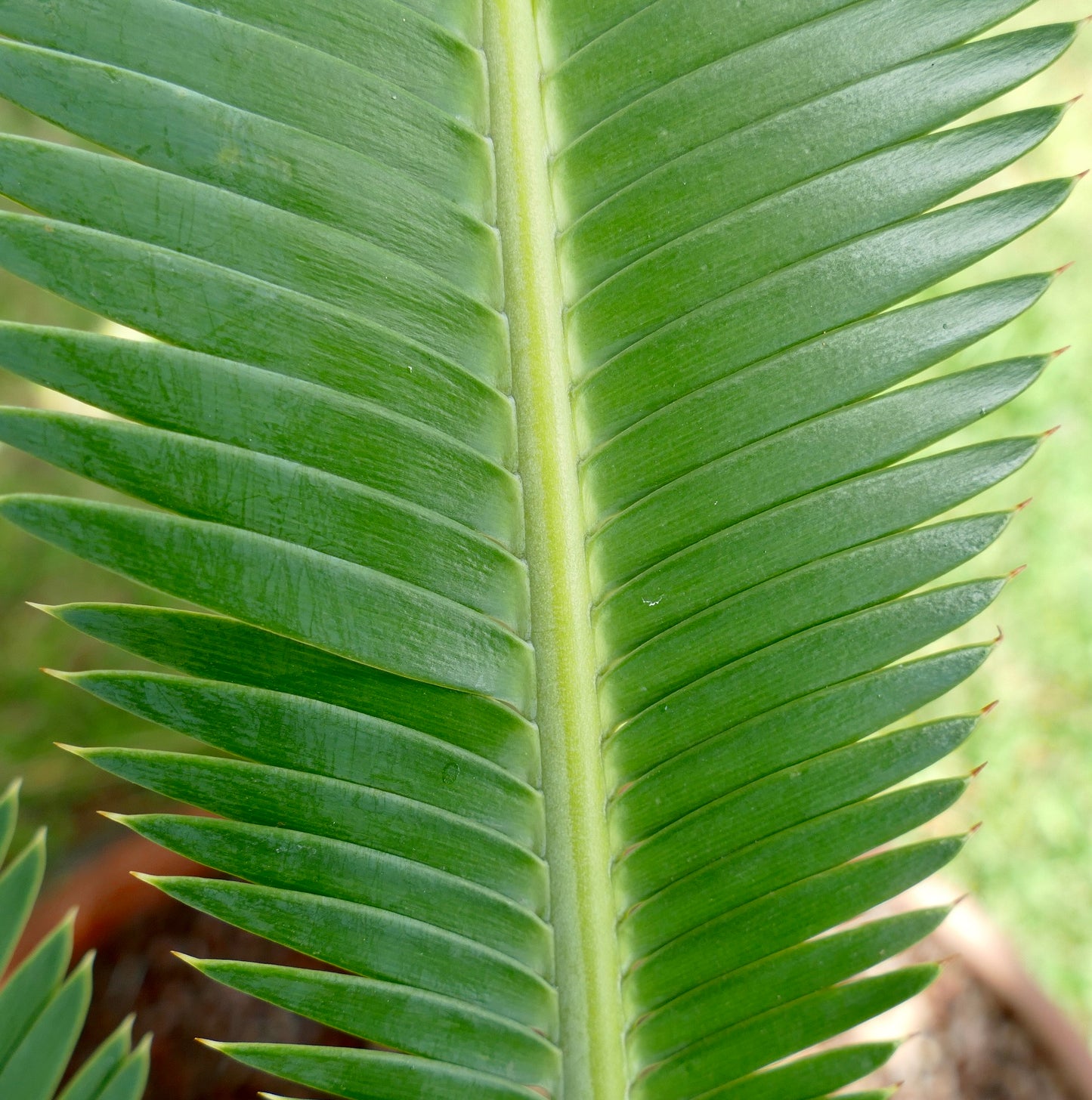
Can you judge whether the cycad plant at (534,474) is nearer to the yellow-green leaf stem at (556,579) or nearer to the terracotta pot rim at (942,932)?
the yellow-green leaf stem at (556,579)

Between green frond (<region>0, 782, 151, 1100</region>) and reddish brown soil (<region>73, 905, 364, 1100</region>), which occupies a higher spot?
reddish brown soil (<region>73, 905, 364, 1100</region>)

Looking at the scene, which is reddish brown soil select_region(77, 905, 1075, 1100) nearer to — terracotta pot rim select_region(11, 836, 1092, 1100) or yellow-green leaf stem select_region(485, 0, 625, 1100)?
terracotta pot rim select_region(11, 836, 1092, 1100)

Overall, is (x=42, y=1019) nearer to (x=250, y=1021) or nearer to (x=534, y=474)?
(x=534, y=474)

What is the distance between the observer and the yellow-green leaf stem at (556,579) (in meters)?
0.62

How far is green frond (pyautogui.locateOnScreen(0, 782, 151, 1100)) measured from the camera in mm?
693

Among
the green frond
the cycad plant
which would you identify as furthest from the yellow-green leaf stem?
the green frond

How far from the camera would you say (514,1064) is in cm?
68

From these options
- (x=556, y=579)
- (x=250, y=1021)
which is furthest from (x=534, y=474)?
(x=250, y=1021)

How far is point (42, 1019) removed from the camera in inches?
27.7

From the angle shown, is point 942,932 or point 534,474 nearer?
point 534,474

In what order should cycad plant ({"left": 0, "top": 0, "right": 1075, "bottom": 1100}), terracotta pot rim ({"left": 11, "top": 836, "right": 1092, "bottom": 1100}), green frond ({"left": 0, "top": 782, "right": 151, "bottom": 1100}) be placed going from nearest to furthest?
cycad plant ({"left": 0, "top": 0, "right": 1075, "bottom": 1100}) < green frond ({"left": 0, "top": 782, "right": 151, "bottom": 1100}) < terracotta pot rim ({"left": 11, "top": 836, "right": 1092, "bottom": 1100})

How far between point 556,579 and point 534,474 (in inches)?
2.9

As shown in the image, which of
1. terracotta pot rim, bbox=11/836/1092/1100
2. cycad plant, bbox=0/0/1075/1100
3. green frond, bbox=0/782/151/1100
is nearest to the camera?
cycad plant, bbox=0/0/1075/1100

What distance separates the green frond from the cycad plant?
0.17 metres
